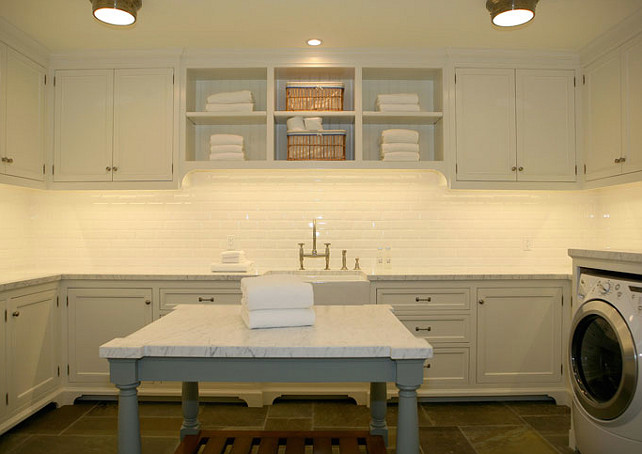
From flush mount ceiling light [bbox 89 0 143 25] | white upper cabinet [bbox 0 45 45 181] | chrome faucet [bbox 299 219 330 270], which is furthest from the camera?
chrome faucet [bbox 299 219 330 270]

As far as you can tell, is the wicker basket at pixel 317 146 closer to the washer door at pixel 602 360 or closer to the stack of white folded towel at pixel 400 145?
the stack of white folded towel at pixel 400 145

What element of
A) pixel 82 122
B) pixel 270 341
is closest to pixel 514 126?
pixel 270 341

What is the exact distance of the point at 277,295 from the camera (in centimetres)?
160

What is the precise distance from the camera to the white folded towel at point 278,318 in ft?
A: 5.22

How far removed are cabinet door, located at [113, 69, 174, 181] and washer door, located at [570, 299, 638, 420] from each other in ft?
9.42

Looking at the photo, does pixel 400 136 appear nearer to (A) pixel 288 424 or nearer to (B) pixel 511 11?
(B) pixel 511 11

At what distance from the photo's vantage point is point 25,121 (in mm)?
3287

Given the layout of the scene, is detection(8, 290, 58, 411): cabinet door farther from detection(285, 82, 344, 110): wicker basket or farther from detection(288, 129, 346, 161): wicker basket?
detection(285, 82, 344, 110): wicker basket

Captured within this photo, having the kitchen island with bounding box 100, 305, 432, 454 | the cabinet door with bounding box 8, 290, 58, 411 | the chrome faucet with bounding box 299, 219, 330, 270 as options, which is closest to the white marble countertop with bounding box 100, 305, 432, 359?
the kitchen island with bounding box 100, 305, 432, 454

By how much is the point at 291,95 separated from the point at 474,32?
138 centimetres

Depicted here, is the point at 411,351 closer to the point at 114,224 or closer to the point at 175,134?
the point at 175,134

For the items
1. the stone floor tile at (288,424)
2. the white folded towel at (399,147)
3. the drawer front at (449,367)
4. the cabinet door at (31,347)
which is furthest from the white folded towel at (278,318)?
the white folded towel at (399,147)

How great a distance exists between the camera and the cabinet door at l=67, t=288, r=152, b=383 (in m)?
3.24

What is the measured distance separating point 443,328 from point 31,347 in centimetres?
273
